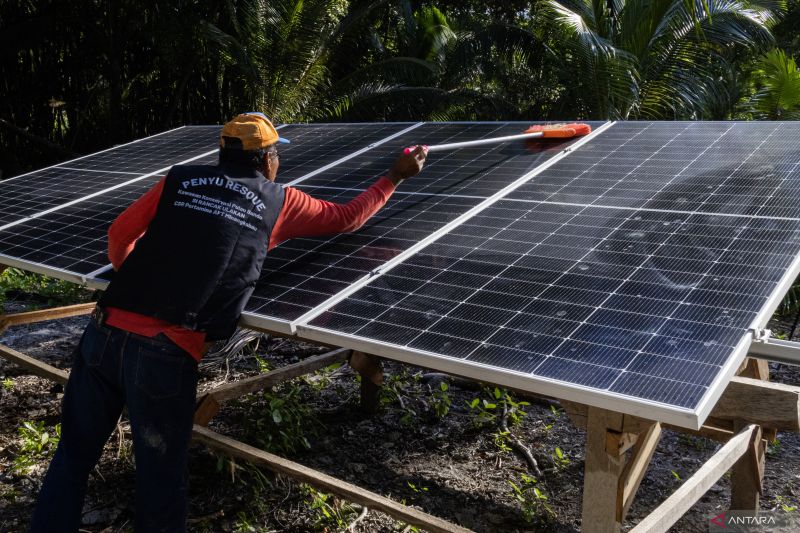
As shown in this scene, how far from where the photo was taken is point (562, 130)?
231 inches

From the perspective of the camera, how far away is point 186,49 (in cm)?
1741

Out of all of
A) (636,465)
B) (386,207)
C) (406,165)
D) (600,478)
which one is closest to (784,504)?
(636,465)

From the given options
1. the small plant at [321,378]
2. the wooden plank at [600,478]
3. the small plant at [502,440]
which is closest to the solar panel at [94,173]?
the small plant at [321,378]

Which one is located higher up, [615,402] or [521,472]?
[615,402]

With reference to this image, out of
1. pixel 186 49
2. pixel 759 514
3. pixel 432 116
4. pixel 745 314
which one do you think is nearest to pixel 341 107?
pixel 432 116

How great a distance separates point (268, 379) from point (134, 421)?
216 cm

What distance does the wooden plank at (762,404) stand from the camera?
4.18 m

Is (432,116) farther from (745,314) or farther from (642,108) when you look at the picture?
(745,314)

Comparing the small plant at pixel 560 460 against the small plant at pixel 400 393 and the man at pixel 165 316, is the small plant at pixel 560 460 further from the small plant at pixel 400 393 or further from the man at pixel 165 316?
the man at pixel 165 316

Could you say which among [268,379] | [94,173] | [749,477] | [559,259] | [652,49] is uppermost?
[652,49]

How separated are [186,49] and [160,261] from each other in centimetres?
1474

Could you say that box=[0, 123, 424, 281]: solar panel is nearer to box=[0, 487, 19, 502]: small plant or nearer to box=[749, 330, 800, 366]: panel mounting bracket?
box=[0, 487, 19, 502]: small plant

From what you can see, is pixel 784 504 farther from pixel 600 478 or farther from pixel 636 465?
pixel 600 478

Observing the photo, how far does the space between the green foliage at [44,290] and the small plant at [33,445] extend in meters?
3.88
